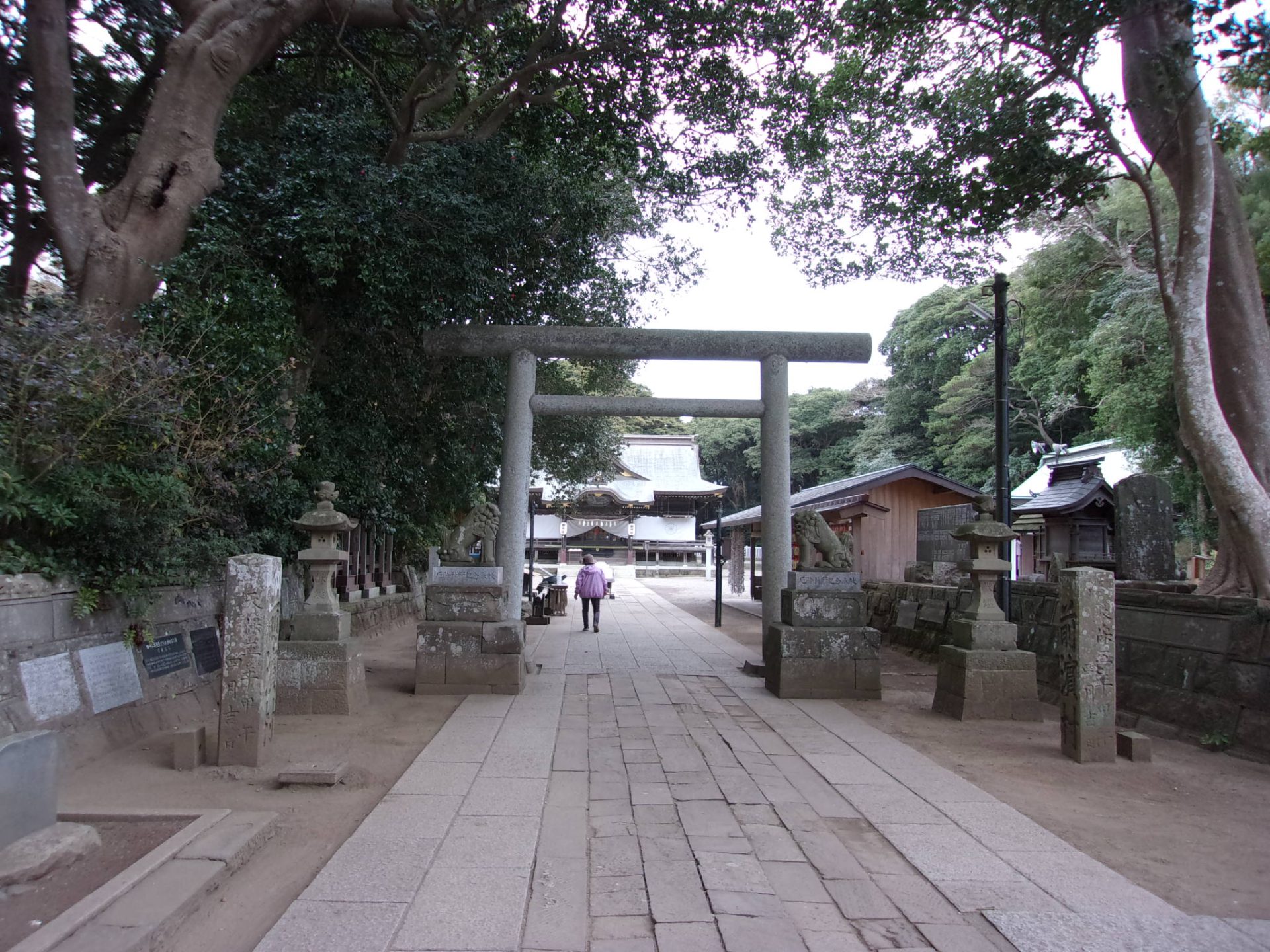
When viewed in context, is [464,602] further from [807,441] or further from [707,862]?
[807,441]

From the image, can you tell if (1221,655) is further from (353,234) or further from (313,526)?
(353,234)

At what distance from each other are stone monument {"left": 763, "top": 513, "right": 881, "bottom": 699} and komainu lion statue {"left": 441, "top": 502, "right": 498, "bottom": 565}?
3.19m

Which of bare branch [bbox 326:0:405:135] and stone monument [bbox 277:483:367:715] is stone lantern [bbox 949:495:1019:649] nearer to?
stone monument [bbox 277:483:367:715]

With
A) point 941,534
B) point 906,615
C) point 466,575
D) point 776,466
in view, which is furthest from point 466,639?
point 941,534

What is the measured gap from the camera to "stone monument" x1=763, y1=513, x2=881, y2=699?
724 centimetres

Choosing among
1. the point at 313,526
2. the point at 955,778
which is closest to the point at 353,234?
the point at 313,526

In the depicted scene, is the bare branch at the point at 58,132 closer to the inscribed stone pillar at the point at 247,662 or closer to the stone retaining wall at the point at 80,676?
the stone retaining wall at the point at 80,676

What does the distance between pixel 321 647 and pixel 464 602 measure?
137 centimetres

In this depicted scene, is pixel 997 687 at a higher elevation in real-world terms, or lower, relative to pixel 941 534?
lower

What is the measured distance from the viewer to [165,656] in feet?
18.9

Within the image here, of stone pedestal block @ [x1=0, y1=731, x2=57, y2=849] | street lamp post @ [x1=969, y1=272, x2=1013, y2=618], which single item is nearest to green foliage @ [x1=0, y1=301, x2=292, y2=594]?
stone pedestal block @ [x1=0, y1=731, x2=57, y2=849]

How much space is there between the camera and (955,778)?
4.68m

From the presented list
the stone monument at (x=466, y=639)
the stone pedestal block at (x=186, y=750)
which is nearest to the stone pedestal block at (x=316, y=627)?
the stone monument at (x=466, y=639)

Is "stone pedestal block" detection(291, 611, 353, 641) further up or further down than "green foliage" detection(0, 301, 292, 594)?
further down
